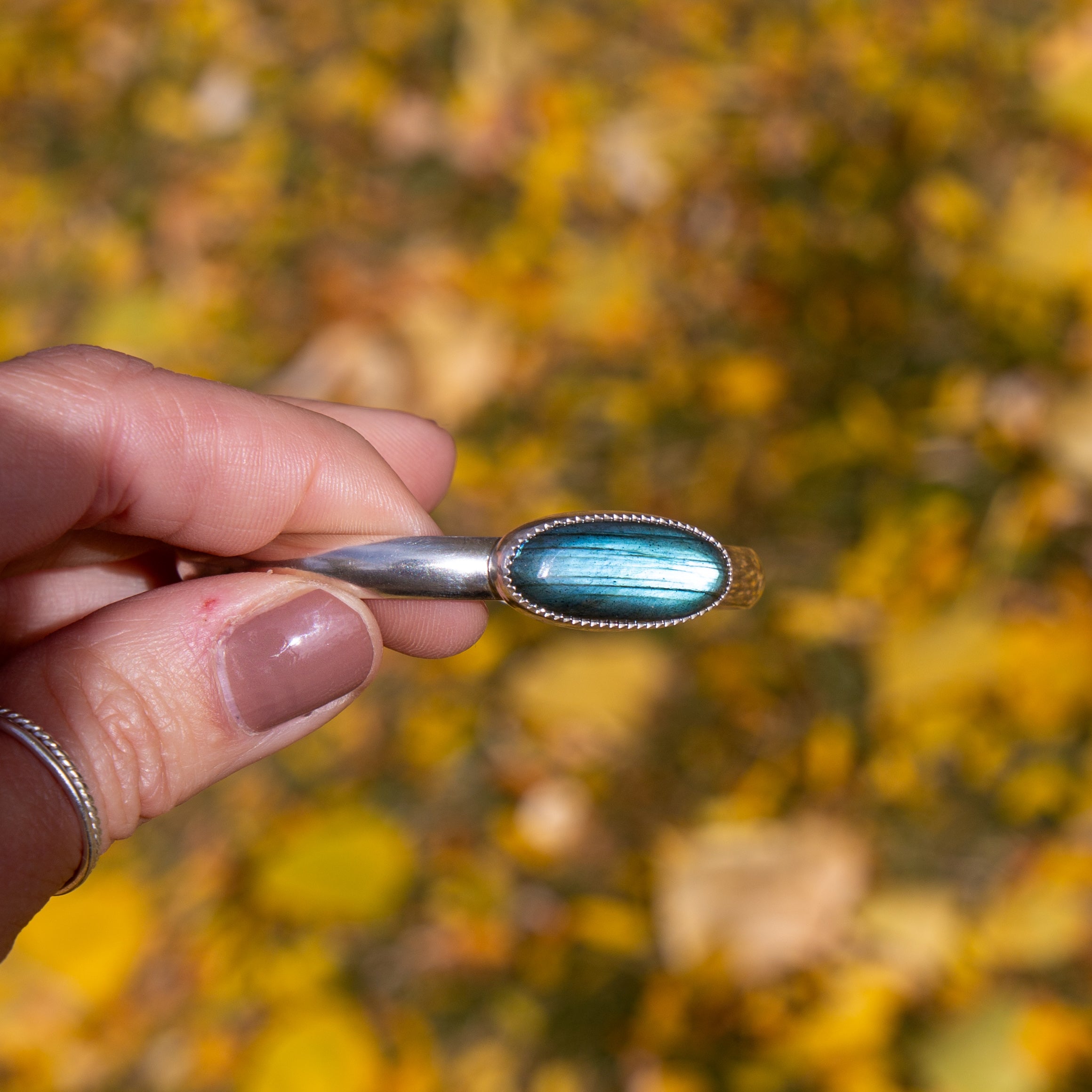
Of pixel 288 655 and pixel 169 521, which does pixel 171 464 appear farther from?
pixel 288 655

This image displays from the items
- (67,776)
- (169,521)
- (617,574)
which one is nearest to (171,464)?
(169,521)

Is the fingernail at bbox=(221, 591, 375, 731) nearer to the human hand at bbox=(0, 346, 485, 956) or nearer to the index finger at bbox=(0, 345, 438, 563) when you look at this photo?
the human hand at bbox=(0, 346, 485, 956)

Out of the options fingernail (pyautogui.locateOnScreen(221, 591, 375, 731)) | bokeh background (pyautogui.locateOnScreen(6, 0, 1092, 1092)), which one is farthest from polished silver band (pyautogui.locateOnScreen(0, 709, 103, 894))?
bokeh background (pyautogui.locateOnScreen(6, 0, 1092, 1092))

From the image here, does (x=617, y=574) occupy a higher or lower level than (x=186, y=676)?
higher

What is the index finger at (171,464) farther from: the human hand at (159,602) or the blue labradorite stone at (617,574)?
the blue labradorite stone at (617,574)

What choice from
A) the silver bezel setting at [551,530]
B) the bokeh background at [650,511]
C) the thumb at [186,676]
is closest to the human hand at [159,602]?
the thumb at [186,676]
